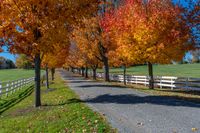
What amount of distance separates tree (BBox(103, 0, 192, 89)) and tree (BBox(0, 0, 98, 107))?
21.8 ft

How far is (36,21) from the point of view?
1365 cm

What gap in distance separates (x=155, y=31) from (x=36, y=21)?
9.45 meters

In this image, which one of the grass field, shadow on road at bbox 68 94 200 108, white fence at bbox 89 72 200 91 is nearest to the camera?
shadow on road at bbox 68 94 200 108

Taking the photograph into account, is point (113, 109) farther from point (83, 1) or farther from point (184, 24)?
point (184, 24)

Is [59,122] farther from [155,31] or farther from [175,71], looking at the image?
[175,71]

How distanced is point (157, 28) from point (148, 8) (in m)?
1.80

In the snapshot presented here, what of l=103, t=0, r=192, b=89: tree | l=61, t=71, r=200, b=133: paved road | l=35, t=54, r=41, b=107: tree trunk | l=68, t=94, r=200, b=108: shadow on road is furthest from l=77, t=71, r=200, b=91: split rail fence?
l=35, t=54, r=41, b=107: tree trunk

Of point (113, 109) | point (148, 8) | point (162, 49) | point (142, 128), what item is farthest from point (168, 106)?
point (148, 8)

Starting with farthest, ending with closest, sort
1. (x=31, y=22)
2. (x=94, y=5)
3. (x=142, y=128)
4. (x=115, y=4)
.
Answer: (x=115, y=4)
(x=94, y=5)
(x=31, y=22)
(x=142, y=128)

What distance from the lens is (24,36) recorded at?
46.9 ft

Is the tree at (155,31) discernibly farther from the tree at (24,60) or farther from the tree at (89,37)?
the tree at (89,37)

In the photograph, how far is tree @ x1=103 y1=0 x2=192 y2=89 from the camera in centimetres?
2012

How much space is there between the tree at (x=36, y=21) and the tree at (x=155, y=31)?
21.8ft

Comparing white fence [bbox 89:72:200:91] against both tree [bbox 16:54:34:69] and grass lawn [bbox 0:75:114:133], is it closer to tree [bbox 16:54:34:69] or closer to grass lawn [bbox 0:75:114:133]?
grass lawn [bbox 0:75:114:133]
